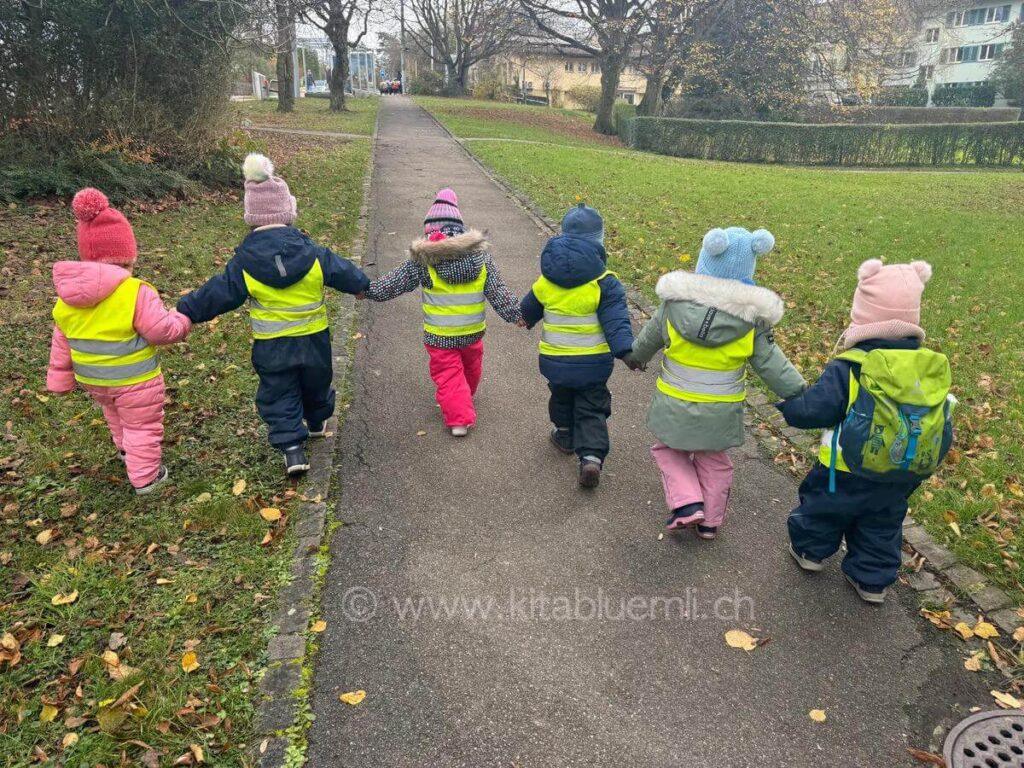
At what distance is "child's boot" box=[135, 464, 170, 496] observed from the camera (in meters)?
4.11

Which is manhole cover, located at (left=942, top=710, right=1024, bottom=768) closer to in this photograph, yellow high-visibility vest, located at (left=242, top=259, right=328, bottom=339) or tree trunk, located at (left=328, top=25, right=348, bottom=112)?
yellow high-visibility vest, located at (left=242, top=259, right=328, bottom=339)

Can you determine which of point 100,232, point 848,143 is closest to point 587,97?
point 848,143

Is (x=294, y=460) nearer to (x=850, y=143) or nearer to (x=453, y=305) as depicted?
(x=453, y=305)

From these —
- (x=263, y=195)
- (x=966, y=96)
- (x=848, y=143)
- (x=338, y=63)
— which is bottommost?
(x=263, y=195)

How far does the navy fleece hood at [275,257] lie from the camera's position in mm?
3949

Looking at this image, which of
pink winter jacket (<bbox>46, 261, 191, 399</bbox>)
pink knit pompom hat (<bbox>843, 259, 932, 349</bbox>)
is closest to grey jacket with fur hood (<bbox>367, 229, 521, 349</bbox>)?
pink winter jacket (<bbox>46, 261, 191, 399</bbox>)

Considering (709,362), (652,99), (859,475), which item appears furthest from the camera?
(652,99)

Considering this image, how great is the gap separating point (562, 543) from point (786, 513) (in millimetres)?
1401

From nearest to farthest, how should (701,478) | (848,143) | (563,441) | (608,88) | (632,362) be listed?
(701,478) → (632,362) → (563,441) → (848,143) → (608,88)

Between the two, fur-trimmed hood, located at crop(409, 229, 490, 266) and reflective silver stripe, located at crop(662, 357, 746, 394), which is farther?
fur-trimmed hood, located at crop(409, 229, 490, 266)

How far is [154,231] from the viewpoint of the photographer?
9.14 m

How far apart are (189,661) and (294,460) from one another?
1.51m

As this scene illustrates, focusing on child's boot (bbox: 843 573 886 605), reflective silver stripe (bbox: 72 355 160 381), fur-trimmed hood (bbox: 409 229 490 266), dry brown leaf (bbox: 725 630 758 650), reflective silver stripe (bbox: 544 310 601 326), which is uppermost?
fur-trimmed hood (bbox: 409 229 490 266)

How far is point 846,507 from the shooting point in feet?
10.5
